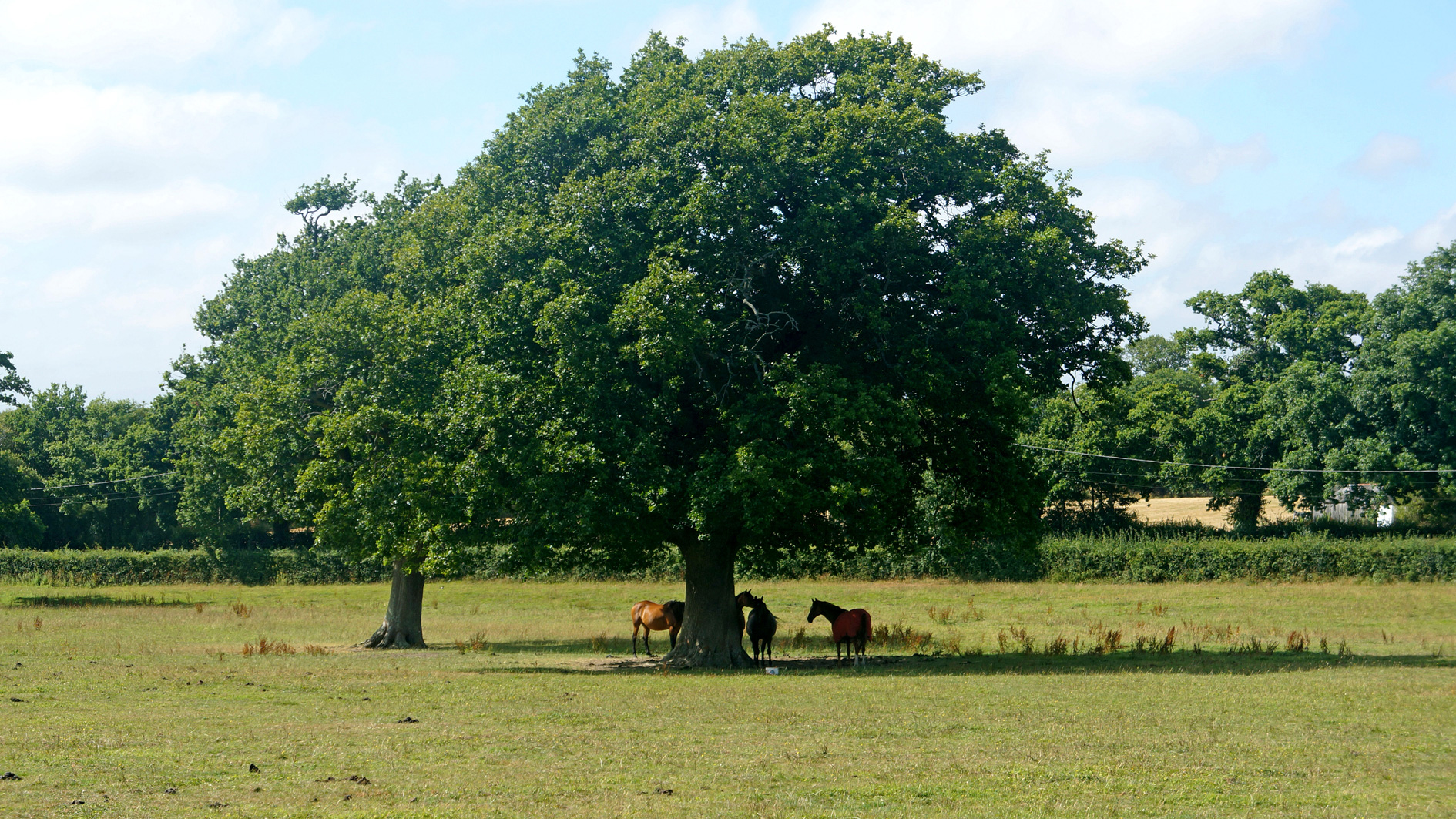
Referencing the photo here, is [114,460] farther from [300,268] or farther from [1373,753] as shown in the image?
[1373,753]

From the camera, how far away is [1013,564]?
198ft

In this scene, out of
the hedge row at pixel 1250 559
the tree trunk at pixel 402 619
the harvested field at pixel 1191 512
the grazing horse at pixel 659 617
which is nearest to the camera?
the grazing horse at pixel 659 617

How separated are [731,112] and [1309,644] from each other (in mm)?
20786

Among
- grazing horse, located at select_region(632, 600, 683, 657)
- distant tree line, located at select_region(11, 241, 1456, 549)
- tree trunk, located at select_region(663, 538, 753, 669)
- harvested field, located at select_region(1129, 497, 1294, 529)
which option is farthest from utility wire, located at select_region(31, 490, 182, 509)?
harvested field, located at select_region(1129, 497, 1294, 529)

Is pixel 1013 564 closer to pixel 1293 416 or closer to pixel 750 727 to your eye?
pixel 1293 416

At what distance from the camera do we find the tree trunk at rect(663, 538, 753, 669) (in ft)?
98.2

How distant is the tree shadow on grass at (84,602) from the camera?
54.2 metres

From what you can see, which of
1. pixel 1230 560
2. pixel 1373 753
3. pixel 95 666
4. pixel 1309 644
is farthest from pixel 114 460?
pixel 1373 753

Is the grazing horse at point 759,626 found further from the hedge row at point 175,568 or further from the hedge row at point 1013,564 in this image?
the hedge row at point 175,568

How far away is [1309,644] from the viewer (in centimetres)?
3159

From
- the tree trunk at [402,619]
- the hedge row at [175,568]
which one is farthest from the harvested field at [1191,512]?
the tree trunk at [402,619]

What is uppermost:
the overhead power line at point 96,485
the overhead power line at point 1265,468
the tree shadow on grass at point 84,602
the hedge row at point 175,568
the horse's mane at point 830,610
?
the overhead power line at point 1265,468

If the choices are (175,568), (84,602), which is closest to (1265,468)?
(84,602)

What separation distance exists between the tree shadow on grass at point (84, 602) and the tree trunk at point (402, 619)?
23166 millimetres
